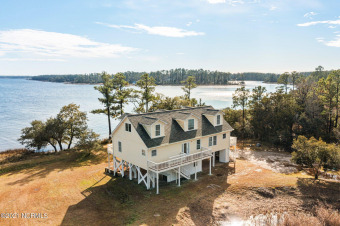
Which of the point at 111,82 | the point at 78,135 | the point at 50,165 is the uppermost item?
the point at 111,82

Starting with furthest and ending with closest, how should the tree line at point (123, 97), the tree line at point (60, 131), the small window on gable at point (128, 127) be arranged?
the tree line at point (123, 97) → the tree line at point (60, 131) → the small window on gable at point (128, 127)

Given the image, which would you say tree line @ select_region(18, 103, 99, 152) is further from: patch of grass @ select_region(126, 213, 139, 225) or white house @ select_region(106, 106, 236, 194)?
patch of grass @ select_region(126, 213, 139, 225)

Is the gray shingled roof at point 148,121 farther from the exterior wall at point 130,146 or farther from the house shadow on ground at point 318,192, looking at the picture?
the house shadow on ground at point 318,192

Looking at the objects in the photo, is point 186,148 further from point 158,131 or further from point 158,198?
point 158,198

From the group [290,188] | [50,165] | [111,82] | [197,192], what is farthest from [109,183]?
[111,82]

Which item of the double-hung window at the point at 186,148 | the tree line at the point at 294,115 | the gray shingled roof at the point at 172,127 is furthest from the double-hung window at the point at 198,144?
the tree line at the point at 294,115

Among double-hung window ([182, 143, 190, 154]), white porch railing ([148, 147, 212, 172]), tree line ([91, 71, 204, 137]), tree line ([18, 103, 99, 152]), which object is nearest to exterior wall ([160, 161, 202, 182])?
white porch railing ([148, 147, 212, 172])

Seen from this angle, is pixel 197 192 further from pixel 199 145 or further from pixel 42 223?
pixel 42 223
